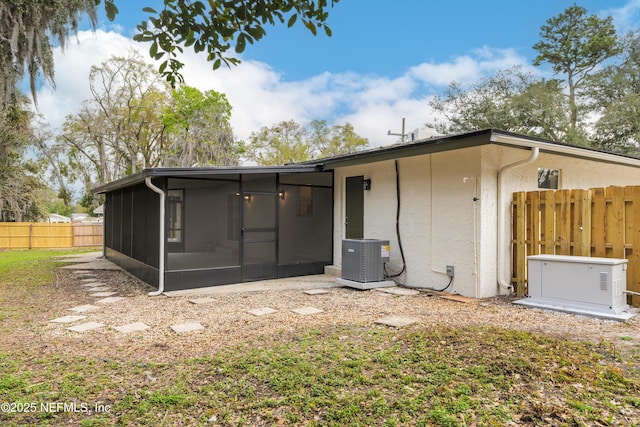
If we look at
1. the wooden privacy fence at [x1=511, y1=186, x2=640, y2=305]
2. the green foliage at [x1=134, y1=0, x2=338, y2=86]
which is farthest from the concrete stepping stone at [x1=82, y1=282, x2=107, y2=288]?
the wooden privacy fence at [x1=511, y1=186, x2=640, y2=305]

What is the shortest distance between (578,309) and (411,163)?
335 cm

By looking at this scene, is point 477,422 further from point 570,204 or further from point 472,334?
point 570,204

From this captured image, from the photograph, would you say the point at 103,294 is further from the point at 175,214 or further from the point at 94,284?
the point at 175,214

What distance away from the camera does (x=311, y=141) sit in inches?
1021

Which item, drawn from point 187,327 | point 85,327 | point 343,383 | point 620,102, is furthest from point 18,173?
point 620,102

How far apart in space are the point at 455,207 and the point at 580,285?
6.54ft

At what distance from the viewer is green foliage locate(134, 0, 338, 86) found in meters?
2.39

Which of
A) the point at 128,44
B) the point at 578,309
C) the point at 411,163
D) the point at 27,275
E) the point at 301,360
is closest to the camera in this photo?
the point at 301,360

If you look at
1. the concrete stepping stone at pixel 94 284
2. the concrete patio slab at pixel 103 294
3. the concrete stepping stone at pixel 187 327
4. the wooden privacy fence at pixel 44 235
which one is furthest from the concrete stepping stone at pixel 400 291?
the wooden privacy fence at pixel 44 235

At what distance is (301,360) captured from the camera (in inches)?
134

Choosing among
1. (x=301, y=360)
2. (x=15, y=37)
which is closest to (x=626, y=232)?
(x=301, y=360)

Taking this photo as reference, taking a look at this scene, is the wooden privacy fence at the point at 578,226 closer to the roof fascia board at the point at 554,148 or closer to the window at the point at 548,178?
the roof fascia board at the point at 554,148

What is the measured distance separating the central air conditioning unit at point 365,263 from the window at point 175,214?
2.97 m

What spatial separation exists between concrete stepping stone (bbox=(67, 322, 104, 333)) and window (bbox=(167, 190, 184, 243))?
230cm
